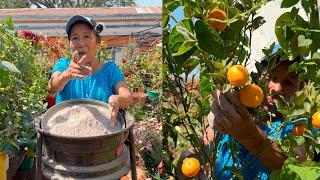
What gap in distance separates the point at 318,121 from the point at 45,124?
1.19 meters

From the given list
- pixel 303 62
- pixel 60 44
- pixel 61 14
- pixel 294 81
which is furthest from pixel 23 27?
pixel 303 62

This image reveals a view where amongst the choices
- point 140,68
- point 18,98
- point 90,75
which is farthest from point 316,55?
point 140,68

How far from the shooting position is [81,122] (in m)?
1.63

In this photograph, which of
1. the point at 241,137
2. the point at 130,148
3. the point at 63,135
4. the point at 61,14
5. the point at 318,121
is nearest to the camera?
the point at 318,121

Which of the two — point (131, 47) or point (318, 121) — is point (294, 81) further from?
point (131, 47)

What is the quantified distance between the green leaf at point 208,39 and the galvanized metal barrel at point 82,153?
908 millimetres

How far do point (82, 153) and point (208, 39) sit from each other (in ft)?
3.31

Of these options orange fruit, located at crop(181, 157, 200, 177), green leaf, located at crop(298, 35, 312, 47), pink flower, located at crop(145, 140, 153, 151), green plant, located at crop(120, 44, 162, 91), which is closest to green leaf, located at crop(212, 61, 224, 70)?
green leaf, located at crop(298, 35, 312, 47)

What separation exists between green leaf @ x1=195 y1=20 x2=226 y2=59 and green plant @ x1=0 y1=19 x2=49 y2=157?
121 cm

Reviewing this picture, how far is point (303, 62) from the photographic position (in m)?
0.77

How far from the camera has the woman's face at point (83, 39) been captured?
1.83 m

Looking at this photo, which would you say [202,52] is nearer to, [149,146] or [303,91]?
[303,91]

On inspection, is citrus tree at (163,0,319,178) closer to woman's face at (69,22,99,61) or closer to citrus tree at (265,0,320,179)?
citrus tree at (265,0,320,179)

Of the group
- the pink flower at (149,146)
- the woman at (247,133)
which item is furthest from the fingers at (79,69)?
the pink flower at (149,146)
